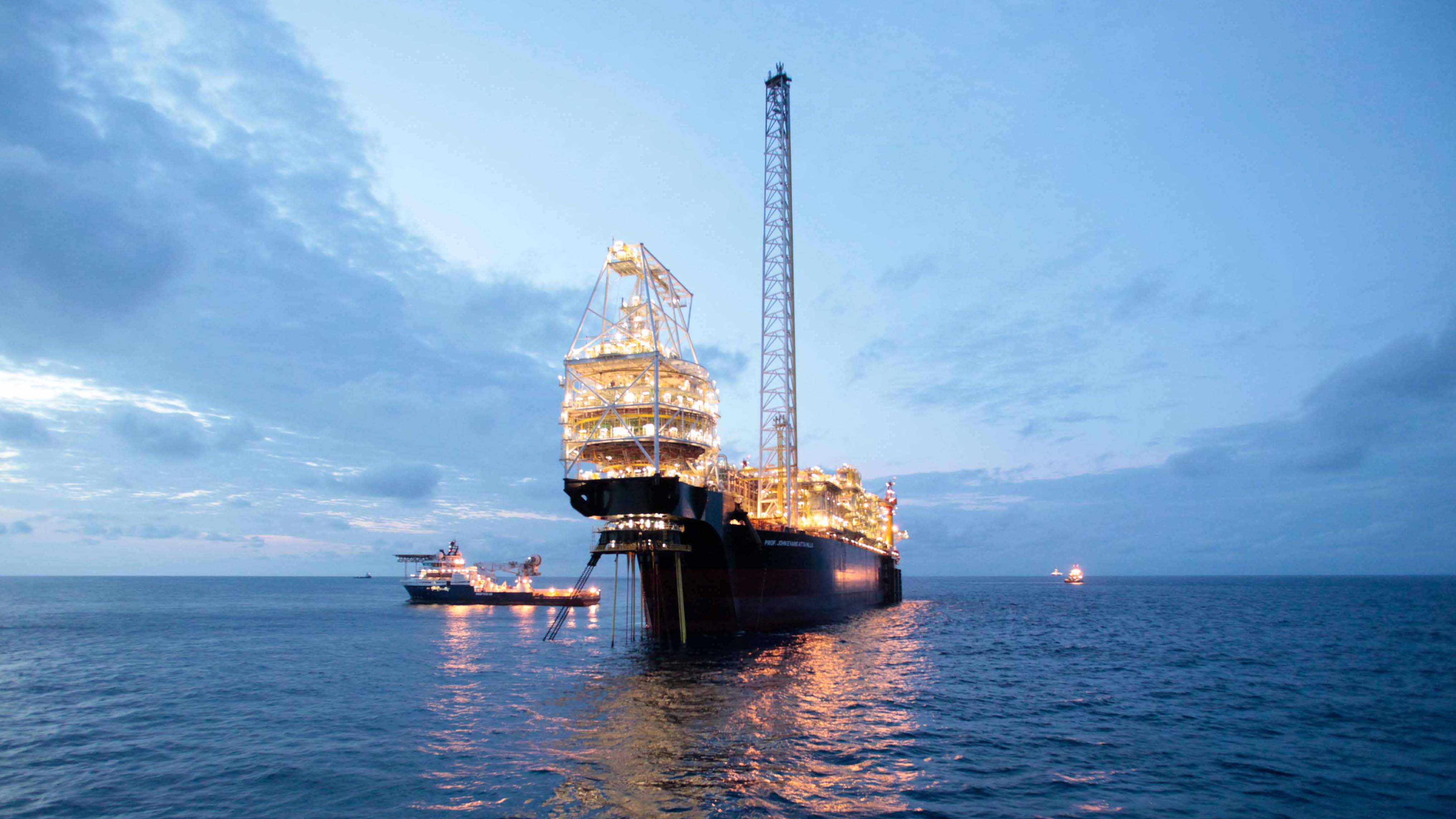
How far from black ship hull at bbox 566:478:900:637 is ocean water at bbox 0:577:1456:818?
8.19ft

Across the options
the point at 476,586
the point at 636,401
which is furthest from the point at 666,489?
the point at 476,586

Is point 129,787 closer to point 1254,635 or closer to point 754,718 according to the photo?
point 754,718

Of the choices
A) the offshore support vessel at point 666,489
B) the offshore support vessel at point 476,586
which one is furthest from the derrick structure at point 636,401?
the offshore support vessel at point 476,586

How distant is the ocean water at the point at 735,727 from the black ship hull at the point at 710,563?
2.50 meters

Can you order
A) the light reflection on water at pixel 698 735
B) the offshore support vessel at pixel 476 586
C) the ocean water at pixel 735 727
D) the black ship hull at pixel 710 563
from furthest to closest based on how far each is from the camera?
1. the offshore support vessel at pixel 476 586
2. the black ship hull at pixel 710 563
3. the ocean water at pixel 735 727
4. the light reflection on water at pixel 698 735


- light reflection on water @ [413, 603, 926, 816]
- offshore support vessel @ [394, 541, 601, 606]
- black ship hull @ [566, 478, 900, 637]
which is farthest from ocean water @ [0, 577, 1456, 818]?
offshore support vessel @ [394, 541, 601, 606]

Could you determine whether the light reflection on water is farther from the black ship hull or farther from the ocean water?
the black ship hull

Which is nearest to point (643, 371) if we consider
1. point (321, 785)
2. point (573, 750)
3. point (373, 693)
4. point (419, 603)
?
point (373, 693)

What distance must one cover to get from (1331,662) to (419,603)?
10359cm

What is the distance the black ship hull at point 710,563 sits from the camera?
44.4 metres

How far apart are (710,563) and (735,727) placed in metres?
24.5

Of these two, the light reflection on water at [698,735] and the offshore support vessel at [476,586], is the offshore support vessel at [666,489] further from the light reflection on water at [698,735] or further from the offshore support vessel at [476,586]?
the offshore support vessel at [476,586]

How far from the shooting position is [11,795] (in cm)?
2067

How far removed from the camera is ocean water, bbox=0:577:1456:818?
1992 centimetres
